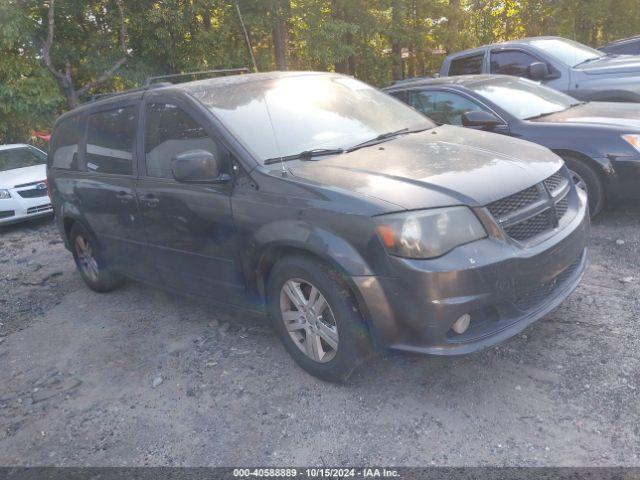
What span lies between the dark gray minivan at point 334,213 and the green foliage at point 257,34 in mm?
9527

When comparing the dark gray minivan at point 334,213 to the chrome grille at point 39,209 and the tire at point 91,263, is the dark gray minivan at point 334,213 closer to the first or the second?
the tire at point 91,263

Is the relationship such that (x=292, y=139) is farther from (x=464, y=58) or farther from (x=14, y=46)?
(x=14, y=46)

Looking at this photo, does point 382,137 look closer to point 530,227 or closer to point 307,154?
point 307,154

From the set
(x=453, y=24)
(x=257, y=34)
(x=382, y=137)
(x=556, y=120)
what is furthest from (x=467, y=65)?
(x=453, y=24)

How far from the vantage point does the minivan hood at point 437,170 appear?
2975 mm

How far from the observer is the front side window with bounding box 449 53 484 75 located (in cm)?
895

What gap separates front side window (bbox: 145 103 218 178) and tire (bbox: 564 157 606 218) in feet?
11.7

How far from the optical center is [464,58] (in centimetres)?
915

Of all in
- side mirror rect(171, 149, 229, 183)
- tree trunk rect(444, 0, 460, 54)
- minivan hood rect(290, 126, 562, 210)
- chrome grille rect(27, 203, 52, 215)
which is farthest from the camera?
tree trunk rect(444, 0, 460, 54)

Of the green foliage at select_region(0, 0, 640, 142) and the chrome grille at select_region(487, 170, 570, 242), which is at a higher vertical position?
the green foliage at select_region(0, 0, 640, 142)

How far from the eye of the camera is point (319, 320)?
3.27 metres

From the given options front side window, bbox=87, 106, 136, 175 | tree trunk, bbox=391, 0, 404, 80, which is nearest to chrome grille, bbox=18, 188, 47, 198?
front side window, bbox=87, 106, 136, 175

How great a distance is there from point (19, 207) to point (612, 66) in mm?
8825

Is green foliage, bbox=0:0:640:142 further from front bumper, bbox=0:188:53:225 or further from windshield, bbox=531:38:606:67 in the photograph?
windshield, bbox=531:38:606:67
